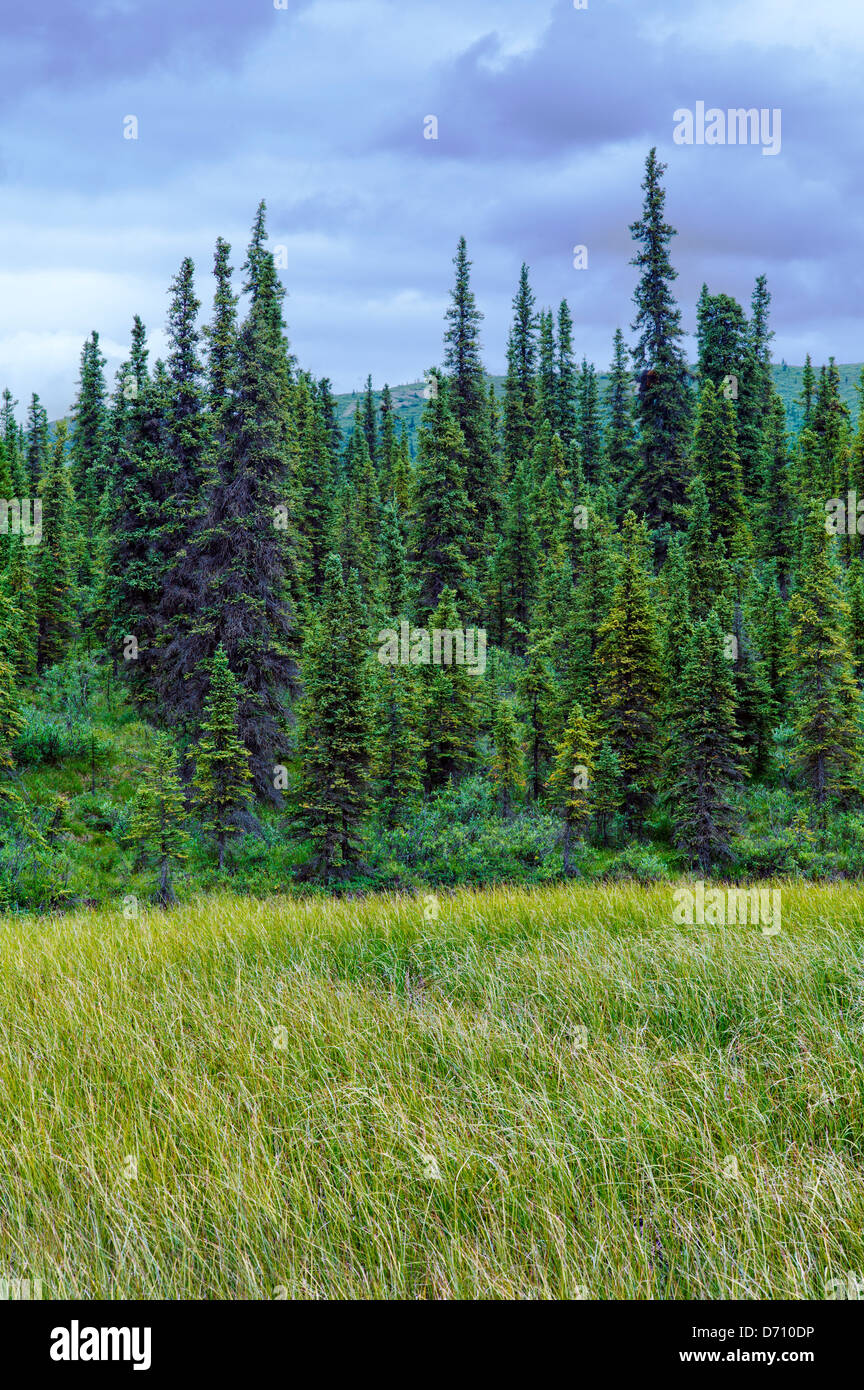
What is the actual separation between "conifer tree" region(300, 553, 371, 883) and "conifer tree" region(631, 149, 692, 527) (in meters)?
27.0

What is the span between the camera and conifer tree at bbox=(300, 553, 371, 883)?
21.8 meters

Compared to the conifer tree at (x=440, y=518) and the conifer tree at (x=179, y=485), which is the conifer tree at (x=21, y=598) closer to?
the conifer tree at (x=179, y=485)

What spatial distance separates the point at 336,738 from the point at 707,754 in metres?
11.6

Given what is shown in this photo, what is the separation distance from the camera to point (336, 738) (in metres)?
21.7

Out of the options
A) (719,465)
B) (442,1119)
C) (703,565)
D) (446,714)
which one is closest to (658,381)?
(719,465)

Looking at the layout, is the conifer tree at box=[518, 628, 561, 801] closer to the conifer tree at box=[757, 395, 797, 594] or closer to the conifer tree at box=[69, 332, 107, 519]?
the conifer tree at box=[757, 395, 797, 594]

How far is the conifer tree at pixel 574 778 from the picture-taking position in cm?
2258

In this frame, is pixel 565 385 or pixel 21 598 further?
pixel 565 385

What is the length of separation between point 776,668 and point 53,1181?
99.7 ft

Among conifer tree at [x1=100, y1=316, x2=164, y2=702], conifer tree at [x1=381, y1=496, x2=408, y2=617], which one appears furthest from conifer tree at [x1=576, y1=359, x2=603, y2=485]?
conifer tree at [x1=100, y1=316, x2=164, y2=702]

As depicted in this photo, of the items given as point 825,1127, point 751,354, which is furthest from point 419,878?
point 751,354

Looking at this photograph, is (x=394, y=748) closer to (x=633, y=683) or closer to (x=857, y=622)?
(x=633, y=683)
